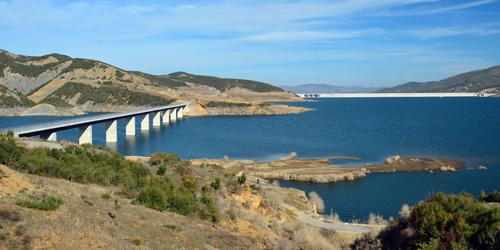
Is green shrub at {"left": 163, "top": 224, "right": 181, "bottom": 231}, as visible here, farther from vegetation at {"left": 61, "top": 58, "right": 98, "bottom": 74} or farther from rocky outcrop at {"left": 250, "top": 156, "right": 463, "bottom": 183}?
vegetation at {"left": 61, "top": 58, "right": 98, "bottom": 74}

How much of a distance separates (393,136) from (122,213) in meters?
71.6

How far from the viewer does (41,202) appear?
49.9ft

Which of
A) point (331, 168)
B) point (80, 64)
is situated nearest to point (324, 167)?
point (331, 168)

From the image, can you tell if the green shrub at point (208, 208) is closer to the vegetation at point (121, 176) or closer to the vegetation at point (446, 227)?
the vegetation at point (121, 176)

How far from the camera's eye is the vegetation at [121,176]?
21.1m

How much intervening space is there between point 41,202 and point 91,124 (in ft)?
184

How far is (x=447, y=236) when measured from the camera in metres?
14.9

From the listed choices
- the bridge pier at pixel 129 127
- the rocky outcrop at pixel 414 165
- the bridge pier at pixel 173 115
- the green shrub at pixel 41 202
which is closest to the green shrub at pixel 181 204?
the green shrub at pixel 41 202

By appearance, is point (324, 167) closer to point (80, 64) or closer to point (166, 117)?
point (166, 117)

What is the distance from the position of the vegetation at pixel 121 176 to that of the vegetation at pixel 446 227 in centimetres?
714

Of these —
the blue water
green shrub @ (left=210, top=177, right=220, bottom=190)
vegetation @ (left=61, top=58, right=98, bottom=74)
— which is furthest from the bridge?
vegetation @ (left=61, top=58, right=98, bottom=74)

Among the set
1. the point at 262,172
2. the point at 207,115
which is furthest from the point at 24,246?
the point at 207,115

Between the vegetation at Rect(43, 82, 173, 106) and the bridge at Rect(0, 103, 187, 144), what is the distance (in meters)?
17.0

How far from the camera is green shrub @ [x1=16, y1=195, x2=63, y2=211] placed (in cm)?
1471
